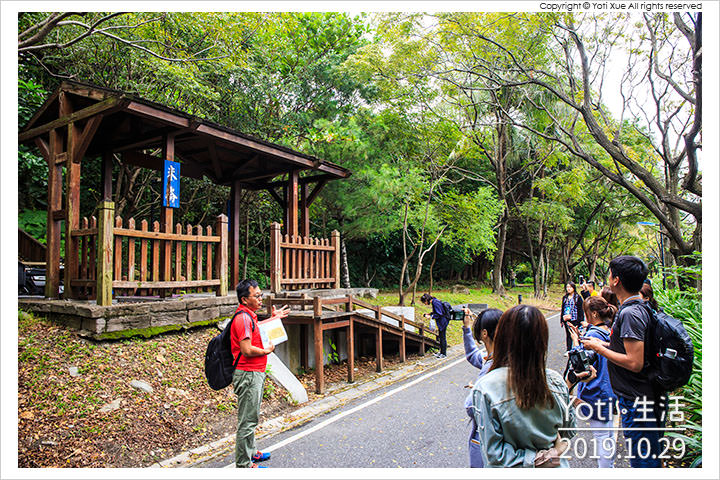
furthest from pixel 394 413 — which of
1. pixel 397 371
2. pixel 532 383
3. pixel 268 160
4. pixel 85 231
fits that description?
pixel 268 160

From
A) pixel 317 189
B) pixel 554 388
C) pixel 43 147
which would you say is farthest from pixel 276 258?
pixel 554 388

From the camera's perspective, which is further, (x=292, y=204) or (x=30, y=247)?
(x=30, y=247)

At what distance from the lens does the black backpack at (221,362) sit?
4035 mm

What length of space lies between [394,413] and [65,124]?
682 centimetres

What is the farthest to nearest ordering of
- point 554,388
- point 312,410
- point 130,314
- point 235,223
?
point 235,223, point 130,314, point 312,410, point 554,388

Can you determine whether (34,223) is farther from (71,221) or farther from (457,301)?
(457,301)

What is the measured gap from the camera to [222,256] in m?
7.64

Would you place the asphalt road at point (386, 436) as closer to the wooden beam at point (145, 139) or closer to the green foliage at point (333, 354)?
the green foliage at point (333, 354)

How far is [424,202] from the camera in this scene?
15.5 m

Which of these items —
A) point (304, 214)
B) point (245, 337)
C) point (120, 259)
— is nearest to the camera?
point (245, 337)

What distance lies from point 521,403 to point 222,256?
21.0ft

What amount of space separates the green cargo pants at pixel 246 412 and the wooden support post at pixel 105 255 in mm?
3110

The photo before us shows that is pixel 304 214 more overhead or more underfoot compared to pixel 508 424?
more overhead

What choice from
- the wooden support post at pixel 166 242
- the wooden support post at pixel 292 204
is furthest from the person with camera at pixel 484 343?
the wooden support post at pixel 292 204
